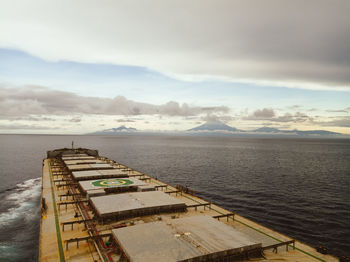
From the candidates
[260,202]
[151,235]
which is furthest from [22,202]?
[260,202]

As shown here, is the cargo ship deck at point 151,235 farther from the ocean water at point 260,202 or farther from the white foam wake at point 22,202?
the white foam wake at point 22,202

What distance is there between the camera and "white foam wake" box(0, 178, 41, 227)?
156ft

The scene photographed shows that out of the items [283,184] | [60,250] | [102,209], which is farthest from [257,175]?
[60,250]

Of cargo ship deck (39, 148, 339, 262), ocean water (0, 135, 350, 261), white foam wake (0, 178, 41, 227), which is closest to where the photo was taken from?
cargo ship deck (39, 148, 339, 262)

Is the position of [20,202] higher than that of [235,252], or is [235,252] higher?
[235,252]

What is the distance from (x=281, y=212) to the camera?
49.2 m

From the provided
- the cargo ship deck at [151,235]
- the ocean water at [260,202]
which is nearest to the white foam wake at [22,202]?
the ocean water at [260,202]

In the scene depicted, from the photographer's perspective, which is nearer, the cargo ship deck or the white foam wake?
the cargo ship deck

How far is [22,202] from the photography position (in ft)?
191

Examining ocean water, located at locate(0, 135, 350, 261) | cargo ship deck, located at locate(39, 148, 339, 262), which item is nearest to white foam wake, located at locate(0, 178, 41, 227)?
ocean water, located at locate(0, 135, 350, 261)

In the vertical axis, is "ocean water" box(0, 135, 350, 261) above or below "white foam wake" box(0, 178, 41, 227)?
above

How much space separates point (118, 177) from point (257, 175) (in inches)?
2311

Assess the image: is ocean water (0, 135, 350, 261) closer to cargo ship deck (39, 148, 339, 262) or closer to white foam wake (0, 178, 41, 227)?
white foam wake (0, 178, 41, 227)

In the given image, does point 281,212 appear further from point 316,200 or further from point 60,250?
point 60,250
